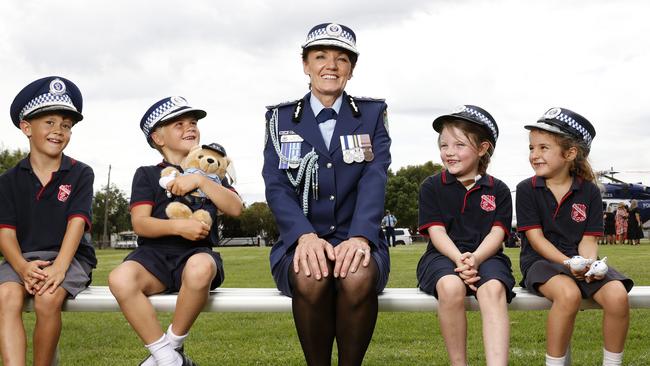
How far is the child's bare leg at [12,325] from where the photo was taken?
3957mm

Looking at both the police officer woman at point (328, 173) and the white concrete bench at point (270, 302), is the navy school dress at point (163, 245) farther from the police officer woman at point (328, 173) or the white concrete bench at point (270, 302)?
the police officer woman at point (328, 173)

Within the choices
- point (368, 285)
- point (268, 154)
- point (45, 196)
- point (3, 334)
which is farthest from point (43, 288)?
point (368, 285)

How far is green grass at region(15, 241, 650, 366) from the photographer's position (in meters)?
5.65

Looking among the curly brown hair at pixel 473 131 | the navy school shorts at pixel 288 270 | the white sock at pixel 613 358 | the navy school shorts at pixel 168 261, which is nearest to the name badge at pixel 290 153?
the navy school shorts at pixel 288 270

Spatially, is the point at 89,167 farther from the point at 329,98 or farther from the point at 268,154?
the point at 329,98

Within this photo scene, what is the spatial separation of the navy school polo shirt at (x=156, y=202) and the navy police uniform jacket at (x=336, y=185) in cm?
47

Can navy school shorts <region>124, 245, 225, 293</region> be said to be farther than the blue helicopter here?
No

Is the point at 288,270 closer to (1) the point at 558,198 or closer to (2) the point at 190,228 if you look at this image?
(2) the point at 190,228

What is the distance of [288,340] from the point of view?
260 inches

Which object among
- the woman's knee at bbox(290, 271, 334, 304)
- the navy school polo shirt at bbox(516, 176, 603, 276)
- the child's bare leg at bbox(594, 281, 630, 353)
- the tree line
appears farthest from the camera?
the tree line

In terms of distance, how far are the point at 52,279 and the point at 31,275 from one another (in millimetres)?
113

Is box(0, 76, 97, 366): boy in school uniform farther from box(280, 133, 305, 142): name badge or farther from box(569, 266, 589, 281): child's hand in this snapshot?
box(569, 266, 589, 281): child's hand

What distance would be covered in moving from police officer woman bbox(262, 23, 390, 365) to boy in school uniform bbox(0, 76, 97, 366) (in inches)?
46.1

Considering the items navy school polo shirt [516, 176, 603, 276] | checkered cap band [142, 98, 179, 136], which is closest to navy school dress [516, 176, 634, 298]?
navy school polo shirt [516, 176, 603, 276]
